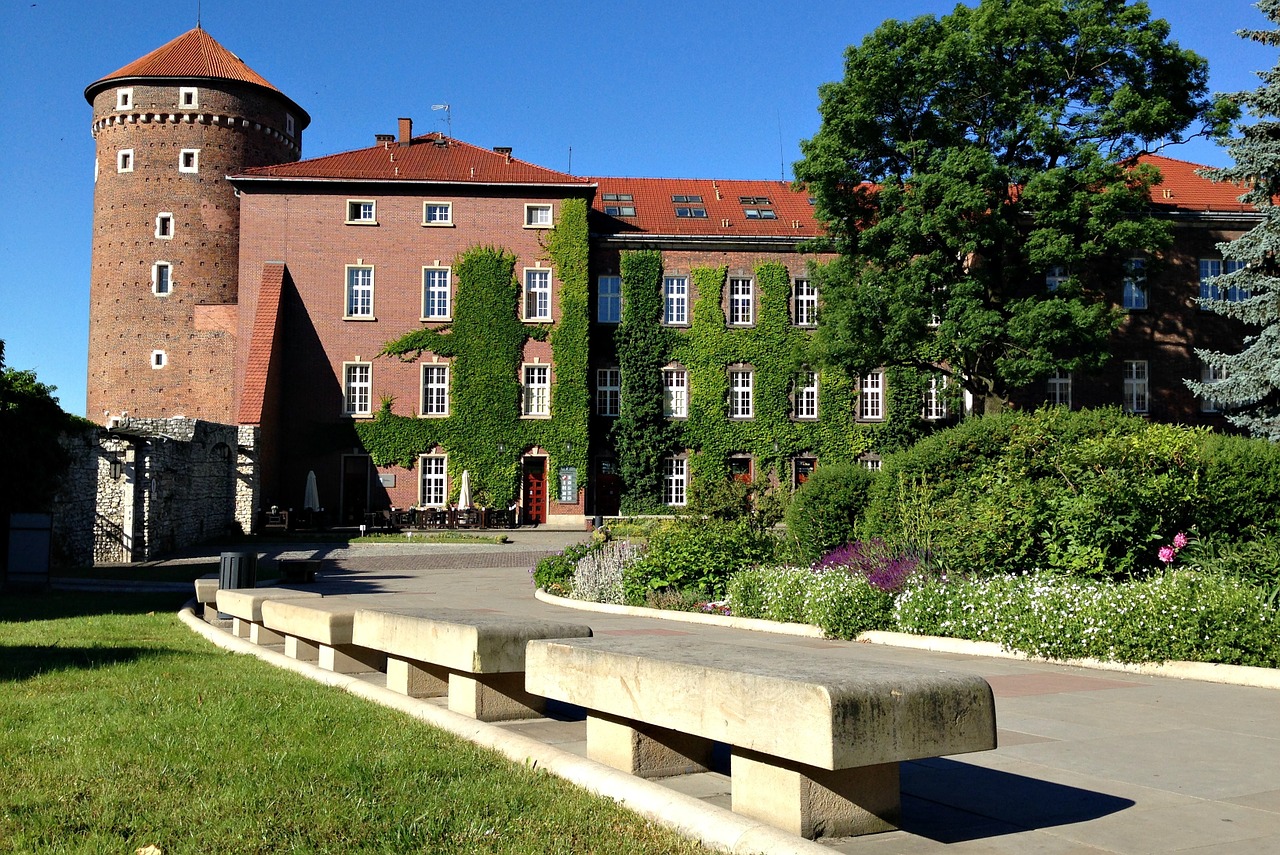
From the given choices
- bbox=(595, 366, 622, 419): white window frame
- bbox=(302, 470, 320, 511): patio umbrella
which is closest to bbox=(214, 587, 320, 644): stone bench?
bbox=(302, 470, 320, 511): patio umbrella

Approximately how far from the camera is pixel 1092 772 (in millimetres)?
5684

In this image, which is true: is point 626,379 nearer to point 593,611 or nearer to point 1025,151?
point 1025,151

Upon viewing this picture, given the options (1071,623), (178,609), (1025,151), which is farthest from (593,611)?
(1025,151)

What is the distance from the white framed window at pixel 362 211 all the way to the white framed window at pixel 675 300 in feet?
37.6

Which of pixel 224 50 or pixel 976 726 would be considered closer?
pixel 976 726

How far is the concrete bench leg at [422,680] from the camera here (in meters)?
7.36

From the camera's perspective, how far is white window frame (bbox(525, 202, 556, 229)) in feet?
139

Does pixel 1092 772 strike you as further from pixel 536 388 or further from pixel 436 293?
pixel 436 293

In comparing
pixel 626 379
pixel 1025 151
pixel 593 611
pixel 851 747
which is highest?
pixel 1025 151

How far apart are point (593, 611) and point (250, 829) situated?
12212 mm

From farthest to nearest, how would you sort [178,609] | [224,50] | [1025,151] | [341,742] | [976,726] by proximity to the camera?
[224,50] → [1025,151] → [178,609] → [341,742] → [976,726]

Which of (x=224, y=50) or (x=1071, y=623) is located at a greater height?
(x=224, y=50)

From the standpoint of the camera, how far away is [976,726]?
4145 mm

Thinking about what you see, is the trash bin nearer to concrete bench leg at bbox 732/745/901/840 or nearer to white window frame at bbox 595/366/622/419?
concrete bench leg at bbox 732/745/901/840
